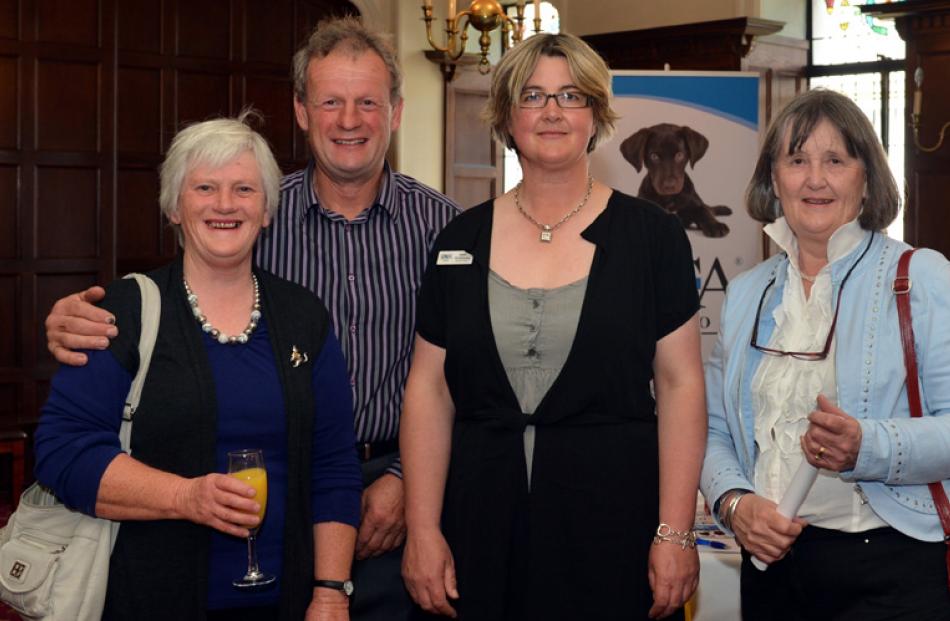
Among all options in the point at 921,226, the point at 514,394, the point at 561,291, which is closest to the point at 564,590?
the point at 514,394

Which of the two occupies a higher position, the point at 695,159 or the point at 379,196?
the point at 695,159

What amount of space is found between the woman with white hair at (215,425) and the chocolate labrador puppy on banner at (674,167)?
415 centimetres

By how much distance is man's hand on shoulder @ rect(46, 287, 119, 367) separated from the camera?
7.30 feet

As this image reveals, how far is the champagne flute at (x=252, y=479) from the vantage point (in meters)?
2.20

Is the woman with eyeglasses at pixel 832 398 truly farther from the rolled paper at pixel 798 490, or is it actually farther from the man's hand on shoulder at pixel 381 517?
the man's hand on shoulder at pixel 381 517

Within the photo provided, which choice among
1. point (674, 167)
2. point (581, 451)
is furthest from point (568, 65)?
point (674, 167)

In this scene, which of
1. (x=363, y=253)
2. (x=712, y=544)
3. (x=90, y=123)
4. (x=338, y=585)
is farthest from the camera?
(x=90, y=123)

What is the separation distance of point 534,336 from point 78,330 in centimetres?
92

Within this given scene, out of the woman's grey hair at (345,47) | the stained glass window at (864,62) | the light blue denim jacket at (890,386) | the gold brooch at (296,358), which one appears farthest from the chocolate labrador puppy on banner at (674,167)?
the gold brooch at (296,358)

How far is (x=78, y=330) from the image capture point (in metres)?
2.24

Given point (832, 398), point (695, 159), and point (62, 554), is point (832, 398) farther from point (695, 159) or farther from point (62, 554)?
point (695, 159)

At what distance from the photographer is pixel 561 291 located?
2512 mm

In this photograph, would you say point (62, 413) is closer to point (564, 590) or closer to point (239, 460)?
point (239, 460)

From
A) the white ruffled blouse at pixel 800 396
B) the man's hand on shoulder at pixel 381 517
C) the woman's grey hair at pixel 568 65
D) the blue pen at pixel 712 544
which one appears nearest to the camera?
the white ruffled blouse at pixel 800 396
